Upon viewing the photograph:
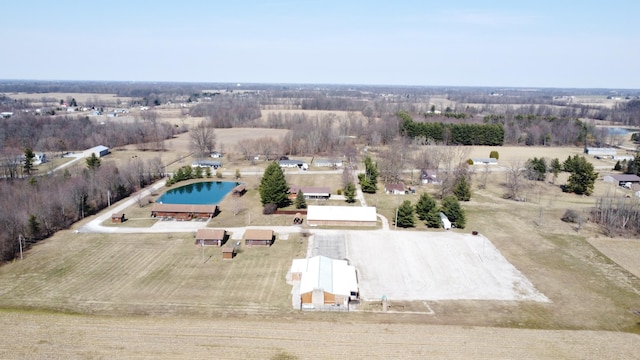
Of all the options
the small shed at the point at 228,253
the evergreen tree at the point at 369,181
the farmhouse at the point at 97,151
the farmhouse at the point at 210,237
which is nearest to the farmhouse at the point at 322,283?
the small shed at the point at 228,253

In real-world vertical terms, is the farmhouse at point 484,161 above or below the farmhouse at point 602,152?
below

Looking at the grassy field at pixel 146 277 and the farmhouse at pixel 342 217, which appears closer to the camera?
the grassy field at pixel 146 277

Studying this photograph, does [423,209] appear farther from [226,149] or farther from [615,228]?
[226,149]

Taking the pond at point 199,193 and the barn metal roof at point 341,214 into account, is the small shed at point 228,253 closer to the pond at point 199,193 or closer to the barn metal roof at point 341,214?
the barn metal roof at point 341,214

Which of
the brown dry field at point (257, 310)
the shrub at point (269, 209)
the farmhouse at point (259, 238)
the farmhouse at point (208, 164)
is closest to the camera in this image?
the brown dry field at point (257, 310)

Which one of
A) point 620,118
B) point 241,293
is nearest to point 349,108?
point 620,118

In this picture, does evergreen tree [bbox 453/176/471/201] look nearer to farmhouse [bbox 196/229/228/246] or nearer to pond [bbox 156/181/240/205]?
farmhouse [bbox 196/229/228/246]
